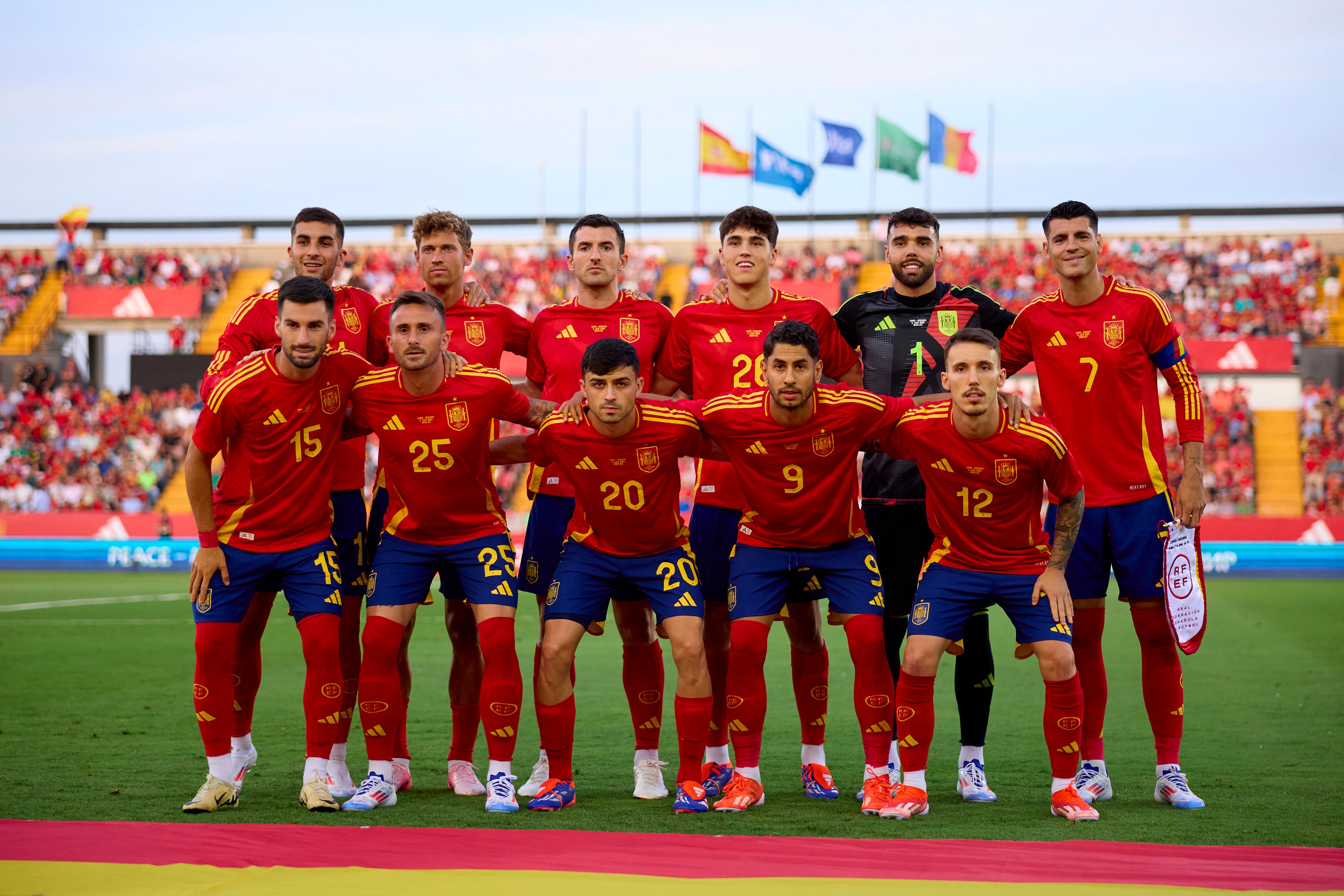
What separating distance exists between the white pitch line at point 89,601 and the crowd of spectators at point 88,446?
7.98m

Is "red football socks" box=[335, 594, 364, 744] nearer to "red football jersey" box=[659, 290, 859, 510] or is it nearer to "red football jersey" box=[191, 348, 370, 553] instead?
"red football jersey" box=[191, 348, 370, 553]

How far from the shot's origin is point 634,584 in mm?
5734

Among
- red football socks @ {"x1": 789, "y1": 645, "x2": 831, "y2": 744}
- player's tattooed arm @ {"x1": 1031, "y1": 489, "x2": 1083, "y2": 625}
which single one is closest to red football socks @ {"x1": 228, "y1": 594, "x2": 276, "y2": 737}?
red football socks @ {"x1": 789, "y1": 645, "x2": 831, "y2": 744}

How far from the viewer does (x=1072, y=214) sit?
591 cm

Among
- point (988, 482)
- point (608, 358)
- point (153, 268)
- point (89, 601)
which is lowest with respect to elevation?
point (89, 601)

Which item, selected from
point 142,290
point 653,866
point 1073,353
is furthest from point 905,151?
point 653,866

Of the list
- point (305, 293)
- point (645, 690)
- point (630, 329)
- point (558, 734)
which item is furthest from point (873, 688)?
point (305, 293)

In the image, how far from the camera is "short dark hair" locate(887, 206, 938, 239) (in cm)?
598

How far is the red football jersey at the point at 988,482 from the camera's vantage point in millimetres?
5398

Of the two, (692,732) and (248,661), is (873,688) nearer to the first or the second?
(692,732)

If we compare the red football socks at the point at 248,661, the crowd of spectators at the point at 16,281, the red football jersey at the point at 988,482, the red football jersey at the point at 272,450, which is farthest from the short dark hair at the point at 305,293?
the crowd of spectators at the point at 16,281

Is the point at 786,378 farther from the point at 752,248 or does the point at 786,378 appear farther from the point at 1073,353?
the point at 1073,353

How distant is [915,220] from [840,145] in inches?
1206

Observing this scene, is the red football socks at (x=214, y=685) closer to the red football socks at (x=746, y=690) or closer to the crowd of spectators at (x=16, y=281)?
the red football socks at (x=746, y=690)
